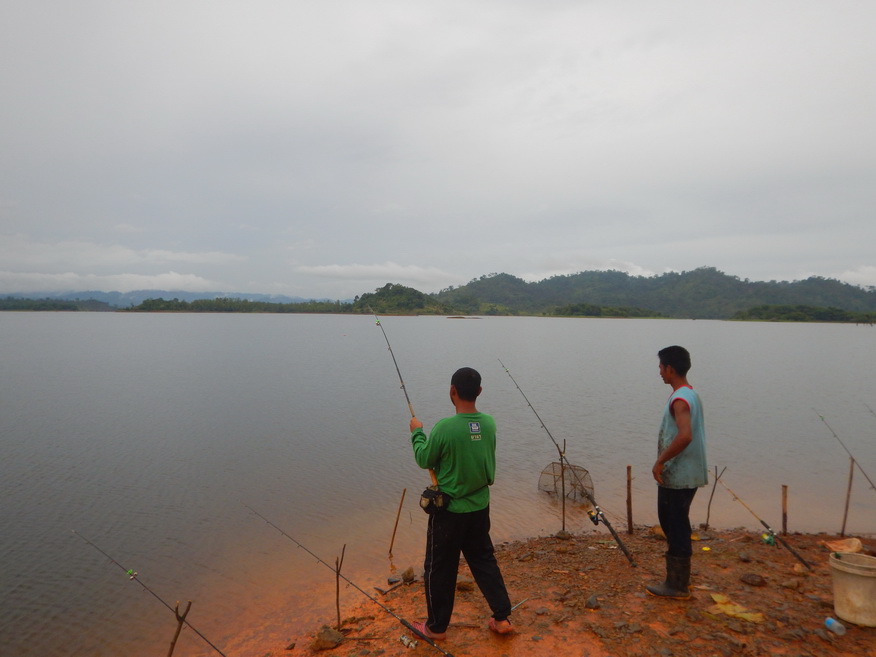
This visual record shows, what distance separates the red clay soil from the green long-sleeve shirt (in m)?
1.42

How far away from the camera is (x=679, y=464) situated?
4.35 m

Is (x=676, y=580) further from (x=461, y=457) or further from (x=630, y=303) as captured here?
(x=630, y=303)

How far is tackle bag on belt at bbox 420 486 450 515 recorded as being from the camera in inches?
146

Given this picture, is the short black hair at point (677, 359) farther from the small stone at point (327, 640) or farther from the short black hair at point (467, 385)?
the small stone at point (327, 640)

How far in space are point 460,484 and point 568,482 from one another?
652 centimetres

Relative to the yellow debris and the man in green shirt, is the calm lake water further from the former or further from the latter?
the man in green shirt

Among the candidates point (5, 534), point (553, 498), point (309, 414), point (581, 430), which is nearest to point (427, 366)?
point (309, 414)

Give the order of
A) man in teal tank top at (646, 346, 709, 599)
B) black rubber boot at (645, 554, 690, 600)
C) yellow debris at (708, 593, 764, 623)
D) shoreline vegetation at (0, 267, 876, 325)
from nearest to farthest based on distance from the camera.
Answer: man in teal tank top at (646, 346, 709, 599), yellow debris at (708, 593, 764, 623), black rubber boot at (645, 554, 690, 600), shoreline vegetation at (0, 267, 876, 325)

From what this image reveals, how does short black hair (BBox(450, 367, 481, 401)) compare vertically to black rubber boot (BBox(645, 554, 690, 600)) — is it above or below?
above

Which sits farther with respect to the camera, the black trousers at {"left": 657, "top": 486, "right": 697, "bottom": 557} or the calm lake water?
the calm lake water

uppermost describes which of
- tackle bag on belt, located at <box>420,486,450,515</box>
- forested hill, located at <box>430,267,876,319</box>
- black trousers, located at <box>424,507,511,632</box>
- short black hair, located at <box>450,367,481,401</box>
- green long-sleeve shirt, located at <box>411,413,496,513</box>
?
forested hill, located at <box>430,267,876,319</box>

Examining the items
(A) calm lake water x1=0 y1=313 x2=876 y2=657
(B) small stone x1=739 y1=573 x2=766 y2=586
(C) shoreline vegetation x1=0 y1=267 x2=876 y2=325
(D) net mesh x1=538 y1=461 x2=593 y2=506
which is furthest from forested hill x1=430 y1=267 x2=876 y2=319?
(B) small stone x1=739 y1=573 x2=766 y2=586

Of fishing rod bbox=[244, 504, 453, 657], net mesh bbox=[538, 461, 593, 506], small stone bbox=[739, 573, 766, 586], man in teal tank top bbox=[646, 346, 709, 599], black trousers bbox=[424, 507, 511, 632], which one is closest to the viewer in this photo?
black trousers bbox=[424, 507, 511, 632]

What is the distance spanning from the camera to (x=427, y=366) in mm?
30547
